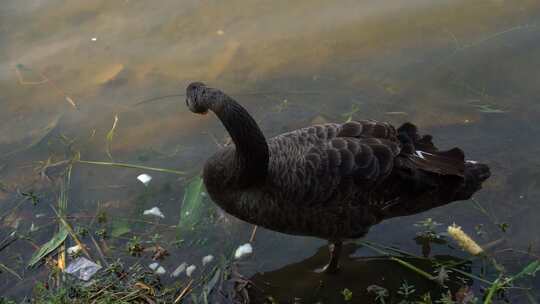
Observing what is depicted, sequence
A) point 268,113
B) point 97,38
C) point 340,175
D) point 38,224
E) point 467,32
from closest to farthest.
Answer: point 340,175, point 38,224, point 268,113, point 467,32, point 97,38

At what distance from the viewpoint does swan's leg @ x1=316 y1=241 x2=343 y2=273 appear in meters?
3.52

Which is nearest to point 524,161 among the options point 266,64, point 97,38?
point 266,64

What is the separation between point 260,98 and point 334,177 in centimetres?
182

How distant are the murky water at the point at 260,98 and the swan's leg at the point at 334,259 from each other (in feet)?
0.20

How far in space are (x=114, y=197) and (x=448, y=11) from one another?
10.8ft

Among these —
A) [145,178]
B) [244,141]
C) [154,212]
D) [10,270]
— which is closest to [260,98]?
[145,178]

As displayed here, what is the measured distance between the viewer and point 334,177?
317 cm

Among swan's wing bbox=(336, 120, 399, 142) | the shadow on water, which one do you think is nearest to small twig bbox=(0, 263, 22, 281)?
the shadow on water

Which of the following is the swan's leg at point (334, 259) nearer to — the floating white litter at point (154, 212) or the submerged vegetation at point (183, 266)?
the submerged vegetation at point (183, 266)

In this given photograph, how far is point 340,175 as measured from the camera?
3.16 metres

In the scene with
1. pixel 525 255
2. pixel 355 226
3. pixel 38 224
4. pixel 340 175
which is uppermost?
pixel 340 175

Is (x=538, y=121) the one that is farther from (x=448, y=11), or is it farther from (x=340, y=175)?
(x=340, y=175)

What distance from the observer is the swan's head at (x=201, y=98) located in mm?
2922

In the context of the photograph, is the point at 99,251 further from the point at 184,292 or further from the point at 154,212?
the point at 184,292
